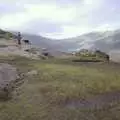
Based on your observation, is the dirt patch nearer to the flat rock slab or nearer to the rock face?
the rock face

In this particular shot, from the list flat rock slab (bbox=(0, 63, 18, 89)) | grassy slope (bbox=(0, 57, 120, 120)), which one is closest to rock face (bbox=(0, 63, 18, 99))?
flat rock slab (bbox=(0, 63, 18, 89))

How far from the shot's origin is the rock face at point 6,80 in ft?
34.4

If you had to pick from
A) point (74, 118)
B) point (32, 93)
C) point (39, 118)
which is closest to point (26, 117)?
point (39, 118)

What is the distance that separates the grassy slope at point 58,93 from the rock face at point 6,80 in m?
0.31

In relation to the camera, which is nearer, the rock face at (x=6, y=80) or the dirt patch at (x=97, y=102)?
the dirt patch at (x=97, y=102)

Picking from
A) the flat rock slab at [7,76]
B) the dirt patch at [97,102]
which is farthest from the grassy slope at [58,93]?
the flat rock slab at [7,76]

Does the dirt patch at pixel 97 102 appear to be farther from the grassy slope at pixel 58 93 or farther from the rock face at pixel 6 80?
the rock face at pixel 6 80

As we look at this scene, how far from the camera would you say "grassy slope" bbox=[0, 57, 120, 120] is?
8.84 metres

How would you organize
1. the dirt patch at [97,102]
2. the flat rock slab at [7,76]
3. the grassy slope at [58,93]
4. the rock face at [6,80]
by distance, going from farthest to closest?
the flat rock slab at [7,76]
the rock face at [6,80]
the dirt patch at [97,102]
the grassy slope at [58,93]

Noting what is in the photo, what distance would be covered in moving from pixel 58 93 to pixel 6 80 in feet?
7.31

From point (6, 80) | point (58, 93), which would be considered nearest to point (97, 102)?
point (58, 93)

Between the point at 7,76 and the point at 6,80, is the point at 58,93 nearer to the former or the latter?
the point at 6,80

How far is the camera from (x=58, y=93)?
10539mm

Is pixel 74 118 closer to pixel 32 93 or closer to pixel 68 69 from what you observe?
pixel 32 93
